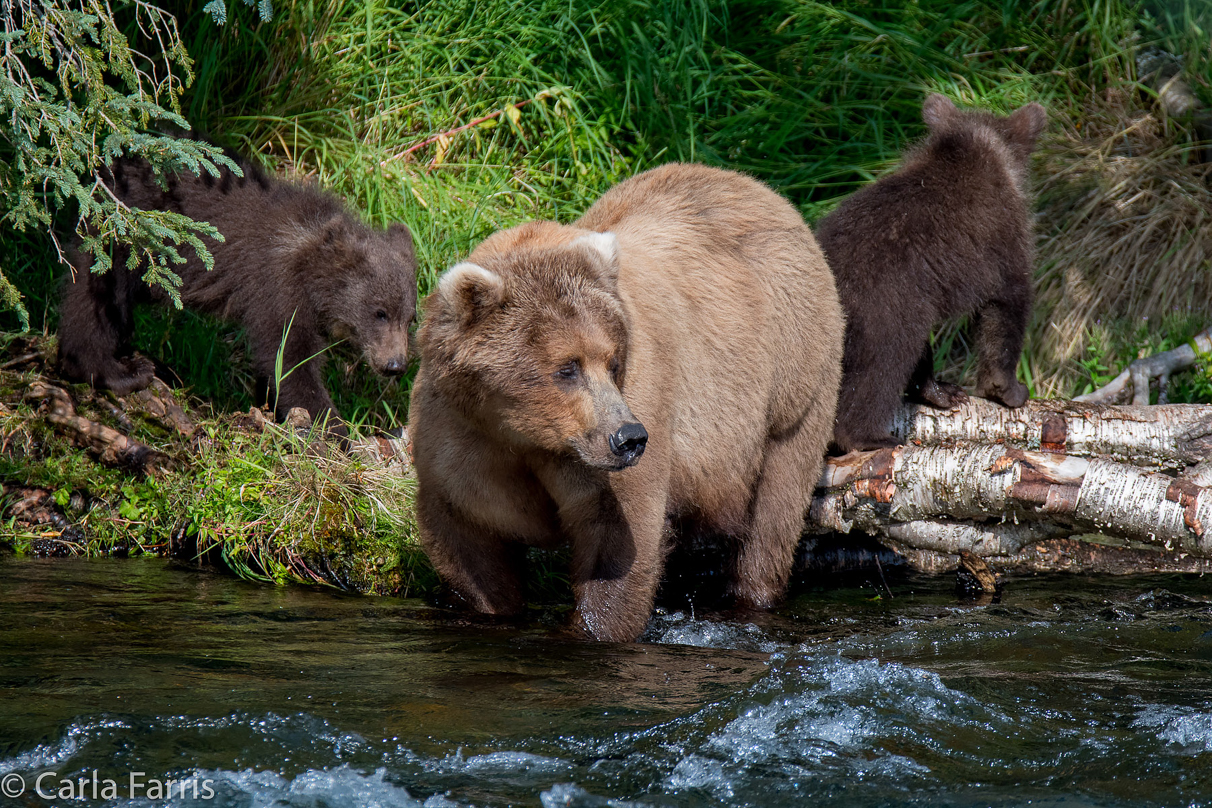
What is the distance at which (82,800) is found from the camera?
282cm

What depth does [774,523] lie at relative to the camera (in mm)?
5441

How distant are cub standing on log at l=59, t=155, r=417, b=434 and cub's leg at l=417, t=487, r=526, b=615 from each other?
95.2 inches

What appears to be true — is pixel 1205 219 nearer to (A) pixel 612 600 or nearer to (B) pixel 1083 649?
(B) pixel 1083 649

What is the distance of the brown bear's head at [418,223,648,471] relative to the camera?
12.5ft

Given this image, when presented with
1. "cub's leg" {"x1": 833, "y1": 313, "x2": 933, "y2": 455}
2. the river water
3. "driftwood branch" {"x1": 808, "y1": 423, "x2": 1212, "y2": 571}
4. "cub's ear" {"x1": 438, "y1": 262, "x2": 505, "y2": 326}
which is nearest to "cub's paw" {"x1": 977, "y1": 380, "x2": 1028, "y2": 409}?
"driftwood branch" {"x1": 808, "y1": 423, "x2": 1212, "y2": 571}

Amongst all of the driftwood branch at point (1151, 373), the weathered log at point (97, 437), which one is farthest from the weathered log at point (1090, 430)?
the weathered log at point (97, 437)

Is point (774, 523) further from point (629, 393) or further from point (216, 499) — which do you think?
point (216, 499)

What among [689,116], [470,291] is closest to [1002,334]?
[689,116]

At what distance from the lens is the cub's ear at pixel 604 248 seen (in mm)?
4023

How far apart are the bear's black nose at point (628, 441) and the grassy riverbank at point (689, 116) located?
382 centimetres

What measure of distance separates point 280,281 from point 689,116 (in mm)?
3179

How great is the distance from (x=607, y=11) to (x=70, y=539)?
5313 mm

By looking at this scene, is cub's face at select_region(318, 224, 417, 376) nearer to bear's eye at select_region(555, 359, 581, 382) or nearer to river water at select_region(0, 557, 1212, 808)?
river water at select_region(0, 557, 1212, 808)

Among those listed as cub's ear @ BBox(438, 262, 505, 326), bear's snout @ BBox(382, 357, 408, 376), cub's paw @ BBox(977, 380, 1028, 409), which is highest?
cub's ear @ BBox(438, 262, 505, 326)
